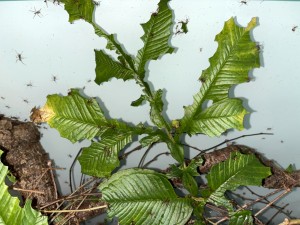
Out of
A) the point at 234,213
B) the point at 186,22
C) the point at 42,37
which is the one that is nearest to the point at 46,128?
the point at 42,37

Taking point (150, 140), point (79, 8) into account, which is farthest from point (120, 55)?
point (150, 140)

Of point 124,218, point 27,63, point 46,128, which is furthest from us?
point 46,128

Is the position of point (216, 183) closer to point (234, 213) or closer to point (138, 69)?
point (234, 213)

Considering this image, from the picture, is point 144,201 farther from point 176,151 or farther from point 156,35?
point 156,35

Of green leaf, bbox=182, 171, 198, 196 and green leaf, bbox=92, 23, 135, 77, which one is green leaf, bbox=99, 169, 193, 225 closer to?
green leaf, bbox=182, 171, 198, 196

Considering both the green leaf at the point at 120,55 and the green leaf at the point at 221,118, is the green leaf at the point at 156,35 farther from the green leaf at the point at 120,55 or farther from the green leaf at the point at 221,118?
the green leaf at the point at 221,118

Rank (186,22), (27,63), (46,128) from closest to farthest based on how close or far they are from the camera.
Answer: (186,22) → (27,63) → (46,128)

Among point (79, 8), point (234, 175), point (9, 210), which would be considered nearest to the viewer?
point (9, 210)

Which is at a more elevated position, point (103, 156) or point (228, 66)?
point (228, 66)
